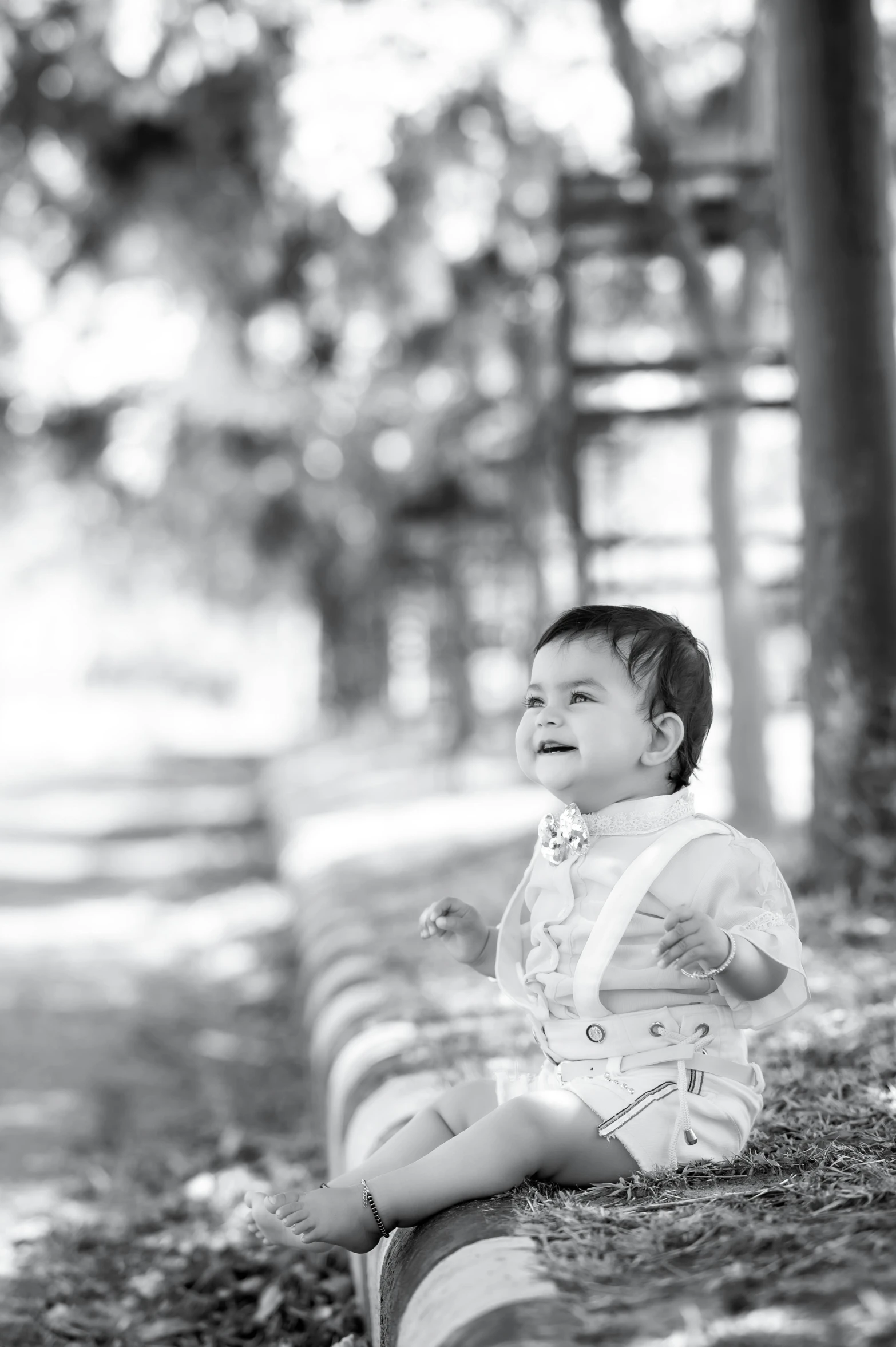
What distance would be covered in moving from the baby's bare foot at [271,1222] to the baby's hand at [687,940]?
0.77 m

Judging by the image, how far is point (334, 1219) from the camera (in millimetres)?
2469

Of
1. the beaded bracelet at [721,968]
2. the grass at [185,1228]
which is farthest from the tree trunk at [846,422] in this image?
the beaded bracelet at [721,968]

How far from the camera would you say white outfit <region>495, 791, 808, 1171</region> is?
2572 mm

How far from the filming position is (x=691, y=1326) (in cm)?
182

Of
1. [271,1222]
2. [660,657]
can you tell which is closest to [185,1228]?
[271,1222]

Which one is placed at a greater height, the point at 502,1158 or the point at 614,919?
the point at 614,919

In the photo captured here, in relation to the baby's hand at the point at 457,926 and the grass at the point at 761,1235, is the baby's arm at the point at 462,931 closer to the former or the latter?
the baby's hand at the point at 457,926

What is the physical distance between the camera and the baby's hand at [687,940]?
2375mm

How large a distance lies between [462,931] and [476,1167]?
498 millimetres

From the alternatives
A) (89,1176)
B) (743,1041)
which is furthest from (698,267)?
(743,1041)

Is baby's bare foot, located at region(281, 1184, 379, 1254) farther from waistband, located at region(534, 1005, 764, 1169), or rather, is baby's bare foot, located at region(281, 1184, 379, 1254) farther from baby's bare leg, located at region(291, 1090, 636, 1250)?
waistband, located at region(534, 1005, 764, 1169)

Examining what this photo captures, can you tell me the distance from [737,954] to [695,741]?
46 cm

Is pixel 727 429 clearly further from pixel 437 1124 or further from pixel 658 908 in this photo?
pixel 437 1124

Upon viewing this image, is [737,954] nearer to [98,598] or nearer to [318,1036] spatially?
[318,1036]
